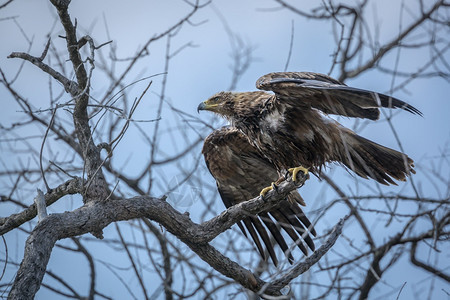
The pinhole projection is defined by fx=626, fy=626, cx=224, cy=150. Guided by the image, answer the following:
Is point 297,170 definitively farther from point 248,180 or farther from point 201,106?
point 201,106

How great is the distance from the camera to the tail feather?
5312mm

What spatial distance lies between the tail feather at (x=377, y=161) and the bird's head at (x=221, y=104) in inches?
46.2

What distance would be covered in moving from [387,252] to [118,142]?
124 inches

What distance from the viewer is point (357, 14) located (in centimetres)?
742

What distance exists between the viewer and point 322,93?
5.02 metres

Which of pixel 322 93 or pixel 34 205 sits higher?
pixel 322 93

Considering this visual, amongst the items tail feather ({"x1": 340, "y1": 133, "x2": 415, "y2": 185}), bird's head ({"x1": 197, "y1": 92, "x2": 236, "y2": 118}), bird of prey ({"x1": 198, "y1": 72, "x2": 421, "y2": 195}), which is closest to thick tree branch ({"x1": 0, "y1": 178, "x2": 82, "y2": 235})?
bird of prey ({"x1": 198, "y1": 72, "x2": 421, "y2": 195})

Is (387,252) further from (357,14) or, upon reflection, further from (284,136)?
(357,14)

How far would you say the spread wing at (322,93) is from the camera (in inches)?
187

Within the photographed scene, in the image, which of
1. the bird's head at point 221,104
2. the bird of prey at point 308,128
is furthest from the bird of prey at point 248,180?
the bird of prey at point 308,128

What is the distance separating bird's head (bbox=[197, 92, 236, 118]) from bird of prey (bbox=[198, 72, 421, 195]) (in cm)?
9

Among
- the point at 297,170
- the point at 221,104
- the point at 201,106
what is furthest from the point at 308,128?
the point at 201,106

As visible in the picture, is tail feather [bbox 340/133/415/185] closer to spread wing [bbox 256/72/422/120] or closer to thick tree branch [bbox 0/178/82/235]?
spread wing [bbox 256/72/422/120]

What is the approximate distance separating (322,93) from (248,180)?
5.66 feet
